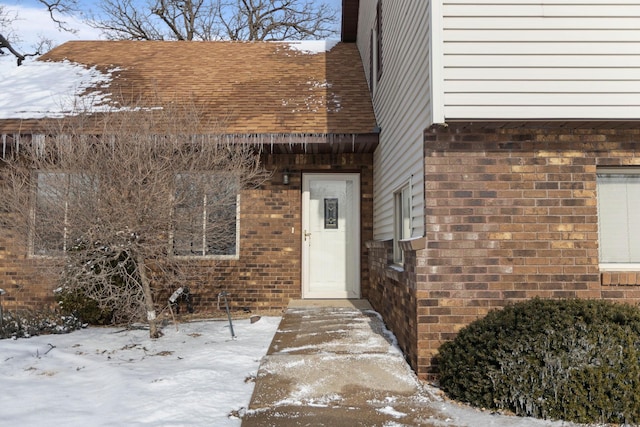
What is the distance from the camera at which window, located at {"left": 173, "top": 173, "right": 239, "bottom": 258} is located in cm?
524

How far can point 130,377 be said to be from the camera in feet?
13.5

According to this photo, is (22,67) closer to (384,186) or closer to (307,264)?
(307,264)

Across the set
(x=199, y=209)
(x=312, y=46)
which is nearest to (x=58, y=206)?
(x=199, y=209)

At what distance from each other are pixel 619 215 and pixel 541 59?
68.5 inches

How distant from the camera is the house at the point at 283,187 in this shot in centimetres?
745

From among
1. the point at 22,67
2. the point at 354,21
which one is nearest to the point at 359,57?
the point at 354,21

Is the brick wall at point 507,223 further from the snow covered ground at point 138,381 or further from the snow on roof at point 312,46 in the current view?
the snow on roof at point 312,46

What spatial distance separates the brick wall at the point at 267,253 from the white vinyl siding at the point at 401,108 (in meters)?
0.73

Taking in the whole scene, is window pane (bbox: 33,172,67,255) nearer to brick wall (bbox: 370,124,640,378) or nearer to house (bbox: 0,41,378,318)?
house (bbox: 0,41,378,318)

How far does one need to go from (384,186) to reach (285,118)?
2.29 meters

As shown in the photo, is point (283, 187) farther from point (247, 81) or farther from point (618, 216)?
point (618, 216)

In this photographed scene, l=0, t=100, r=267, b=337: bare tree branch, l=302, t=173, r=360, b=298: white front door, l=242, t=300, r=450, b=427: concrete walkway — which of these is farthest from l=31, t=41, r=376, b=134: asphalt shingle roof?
l=242, t=300, r=450, b=427: concrete walkway

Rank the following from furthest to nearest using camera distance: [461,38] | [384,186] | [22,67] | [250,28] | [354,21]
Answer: [250,28]
[354,21]
[22,67]
[384,186]
[461,38]

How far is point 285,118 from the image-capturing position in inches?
303
